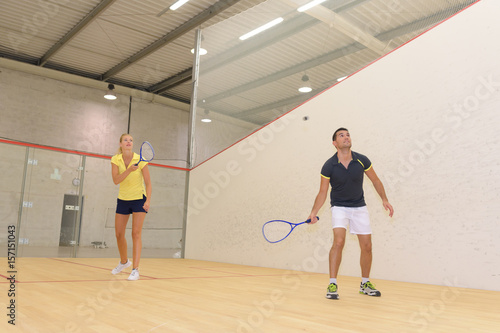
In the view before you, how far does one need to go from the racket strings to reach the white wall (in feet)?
0.29

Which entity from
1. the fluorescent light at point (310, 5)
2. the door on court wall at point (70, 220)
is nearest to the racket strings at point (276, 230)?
the door on court wall at point (70, 220)

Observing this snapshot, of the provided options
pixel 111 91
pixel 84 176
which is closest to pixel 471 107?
pixel 84 176

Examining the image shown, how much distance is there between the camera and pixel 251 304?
6.84 ft

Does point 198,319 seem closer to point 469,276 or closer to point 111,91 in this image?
point 469,276

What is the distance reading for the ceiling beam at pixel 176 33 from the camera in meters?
6.68

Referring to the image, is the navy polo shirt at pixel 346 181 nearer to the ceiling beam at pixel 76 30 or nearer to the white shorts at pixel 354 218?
the white shorts at pixel 354 218

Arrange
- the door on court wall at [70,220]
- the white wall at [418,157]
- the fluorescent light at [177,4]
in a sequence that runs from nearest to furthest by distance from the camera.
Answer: the white wall at [418,157] → the door on court wall at [70,220] → the fluorescent light at [177,4]

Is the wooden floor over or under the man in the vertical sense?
under

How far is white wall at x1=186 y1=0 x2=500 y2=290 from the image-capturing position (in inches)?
128

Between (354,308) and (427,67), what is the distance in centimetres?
253

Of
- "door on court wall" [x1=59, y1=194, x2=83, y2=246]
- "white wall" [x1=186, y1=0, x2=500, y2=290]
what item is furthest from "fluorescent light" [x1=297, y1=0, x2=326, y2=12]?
"door on court wall" [x1=59, y1=194, x2=83, y2=246]

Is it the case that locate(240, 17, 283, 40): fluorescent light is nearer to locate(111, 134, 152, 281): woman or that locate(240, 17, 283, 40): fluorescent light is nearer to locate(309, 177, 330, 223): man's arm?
locate(111, 134, 152, 281): woman

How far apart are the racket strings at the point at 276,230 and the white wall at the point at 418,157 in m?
0.09

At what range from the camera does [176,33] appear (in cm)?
765
